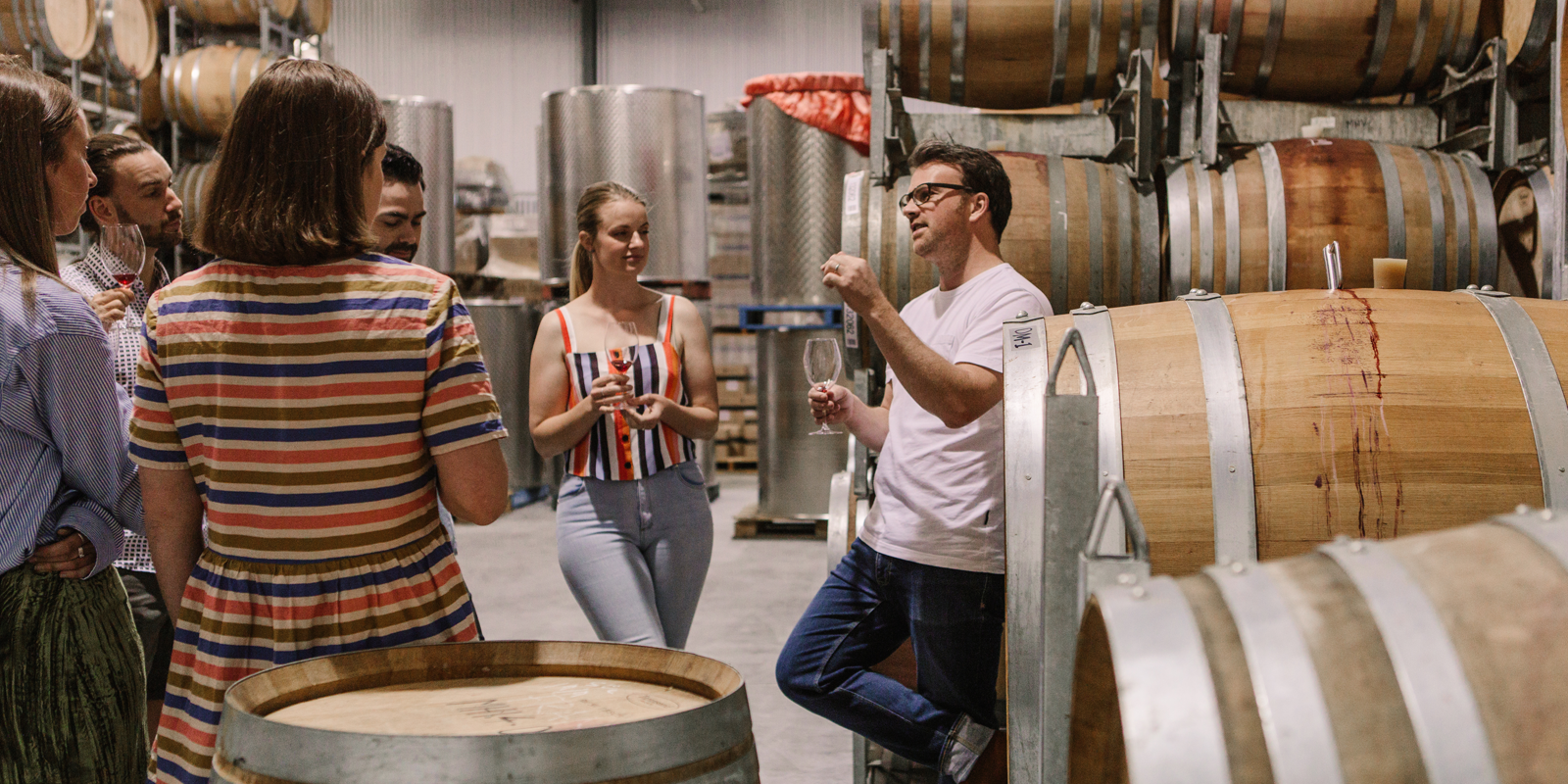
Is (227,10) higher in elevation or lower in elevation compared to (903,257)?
higher

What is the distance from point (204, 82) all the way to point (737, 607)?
5827 mm

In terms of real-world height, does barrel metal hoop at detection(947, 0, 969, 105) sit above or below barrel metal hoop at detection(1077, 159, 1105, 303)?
above

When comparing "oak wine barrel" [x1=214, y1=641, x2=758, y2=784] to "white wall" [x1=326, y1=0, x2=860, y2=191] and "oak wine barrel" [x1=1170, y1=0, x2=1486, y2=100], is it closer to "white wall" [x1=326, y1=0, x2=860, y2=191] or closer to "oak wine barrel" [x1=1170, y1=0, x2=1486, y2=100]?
"oak wine barrel" [x1=1170, y1=0, x2=1486, y2=100]

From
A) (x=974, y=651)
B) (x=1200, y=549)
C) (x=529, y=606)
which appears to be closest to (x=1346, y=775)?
(x=1200, y=549)

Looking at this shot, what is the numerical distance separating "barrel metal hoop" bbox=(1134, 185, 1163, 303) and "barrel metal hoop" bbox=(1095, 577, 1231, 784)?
2975mm

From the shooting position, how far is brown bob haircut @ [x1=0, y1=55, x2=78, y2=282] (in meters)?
1.71

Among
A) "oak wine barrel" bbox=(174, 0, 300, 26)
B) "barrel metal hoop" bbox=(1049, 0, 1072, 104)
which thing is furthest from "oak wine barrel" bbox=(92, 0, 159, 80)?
"barrel metal hoop" bbox=(1049, 0, 1072, 104)

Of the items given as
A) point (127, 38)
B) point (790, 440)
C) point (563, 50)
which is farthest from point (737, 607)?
point (563, 50)

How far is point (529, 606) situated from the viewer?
19.6 ft

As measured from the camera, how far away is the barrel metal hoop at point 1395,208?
11.2 ft

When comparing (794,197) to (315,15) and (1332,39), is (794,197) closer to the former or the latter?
(1332,39)

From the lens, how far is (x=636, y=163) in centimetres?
783

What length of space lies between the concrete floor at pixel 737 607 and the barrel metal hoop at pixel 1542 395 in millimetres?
2417

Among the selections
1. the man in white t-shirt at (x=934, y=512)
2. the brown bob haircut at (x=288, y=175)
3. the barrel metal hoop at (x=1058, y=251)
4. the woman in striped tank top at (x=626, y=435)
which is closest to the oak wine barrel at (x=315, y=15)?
the woman in striped tank top at (x=626, y=435)
